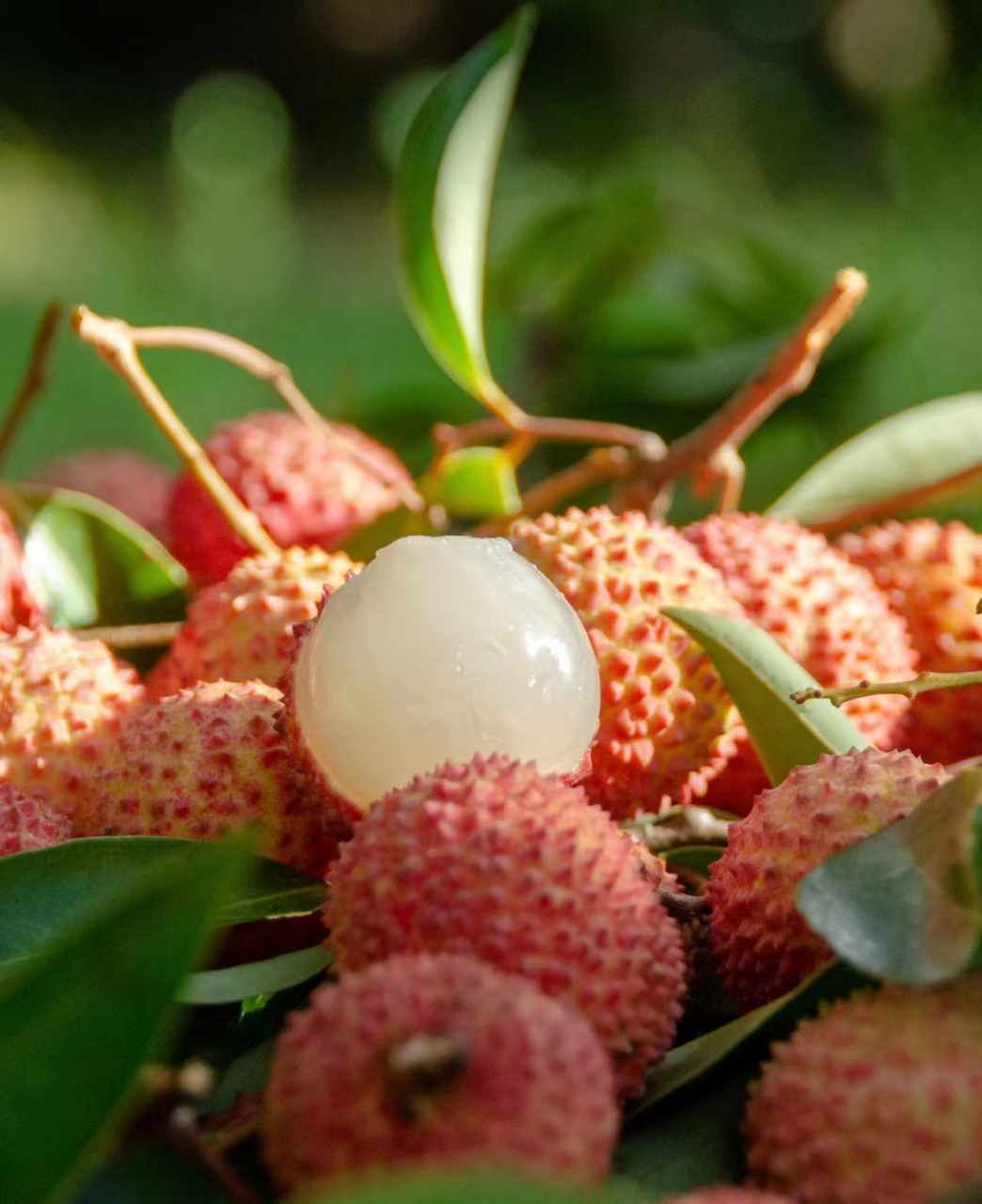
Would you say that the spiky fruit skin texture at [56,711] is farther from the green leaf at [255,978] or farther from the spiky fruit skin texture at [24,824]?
the green leaf at [255,978]

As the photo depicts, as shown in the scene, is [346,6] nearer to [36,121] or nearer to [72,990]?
[36,121]

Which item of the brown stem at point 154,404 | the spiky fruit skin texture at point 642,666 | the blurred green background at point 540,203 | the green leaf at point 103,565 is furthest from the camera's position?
the blurred green background at point 540,203

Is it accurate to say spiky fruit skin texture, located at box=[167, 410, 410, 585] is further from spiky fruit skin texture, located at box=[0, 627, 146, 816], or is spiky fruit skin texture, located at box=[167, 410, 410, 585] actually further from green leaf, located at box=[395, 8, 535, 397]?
spiky fruit skin texture, located at box=[0, 627, 146, 816]

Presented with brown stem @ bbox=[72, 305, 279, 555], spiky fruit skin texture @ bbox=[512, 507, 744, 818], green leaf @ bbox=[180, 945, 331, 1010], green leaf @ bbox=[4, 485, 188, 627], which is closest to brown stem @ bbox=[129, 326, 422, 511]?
brown stem @ bbox=[72, 305, 279, 555]

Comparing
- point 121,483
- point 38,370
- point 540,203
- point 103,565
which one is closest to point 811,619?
point 103,565

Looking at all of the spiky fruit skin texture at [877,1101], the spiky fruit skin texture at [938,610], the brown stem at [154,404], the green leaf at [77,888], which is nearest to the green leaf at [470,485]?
the brown stem at [154,404]

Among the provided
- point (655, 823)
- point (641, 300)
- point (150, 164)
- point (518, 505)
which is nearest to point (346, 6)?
point (150, 164)
